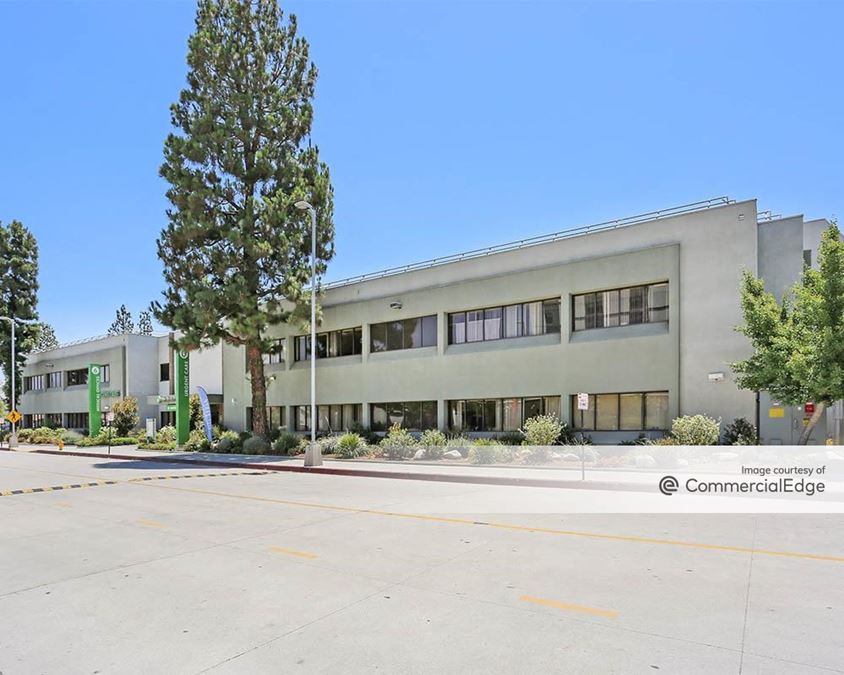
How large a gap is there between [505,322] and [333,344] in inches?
457

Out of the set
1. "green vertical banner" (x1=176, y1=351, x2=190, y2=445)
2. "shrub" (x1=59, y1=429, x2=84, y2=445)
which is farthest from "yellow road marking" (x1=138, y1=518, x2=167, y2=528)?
"shrub" (x1=59, y1=429, x2=84, y2=445)

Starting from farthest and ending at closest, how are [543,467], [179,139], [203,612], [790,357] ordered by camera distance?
[179,139] < [543,467] < [790,357] < [203,612]

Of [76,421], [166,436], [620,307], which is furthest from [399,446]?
[76,421]

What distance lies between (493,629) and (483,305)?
23.1 meters

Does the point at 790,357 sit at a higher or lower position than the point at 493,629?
higher

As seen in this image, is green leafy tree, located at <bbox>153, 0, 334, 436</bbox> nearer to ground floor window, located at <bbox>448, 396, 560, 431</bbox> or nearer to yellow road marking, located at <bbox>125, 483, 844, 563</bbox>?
ground floor window, located at <bbox>448, 396, 560, 431</bbox>

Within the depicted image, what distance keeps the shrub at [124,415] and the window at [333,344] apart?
668 inches

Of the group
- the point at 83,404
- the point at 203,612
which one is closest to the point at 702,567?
the point at 203,612

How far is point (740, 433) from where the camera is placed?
67.2 ft

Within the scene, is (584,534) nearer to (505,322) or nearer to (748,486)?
(748,486)

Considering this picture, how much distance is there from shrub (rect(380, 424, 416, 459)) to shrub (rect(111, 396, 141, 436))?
2757cm

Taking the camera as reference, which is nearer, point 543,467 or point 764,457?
point 764,457

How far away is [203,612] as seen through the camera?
6.02 m

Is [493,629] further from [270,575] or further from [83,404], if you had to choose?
[83,404]
